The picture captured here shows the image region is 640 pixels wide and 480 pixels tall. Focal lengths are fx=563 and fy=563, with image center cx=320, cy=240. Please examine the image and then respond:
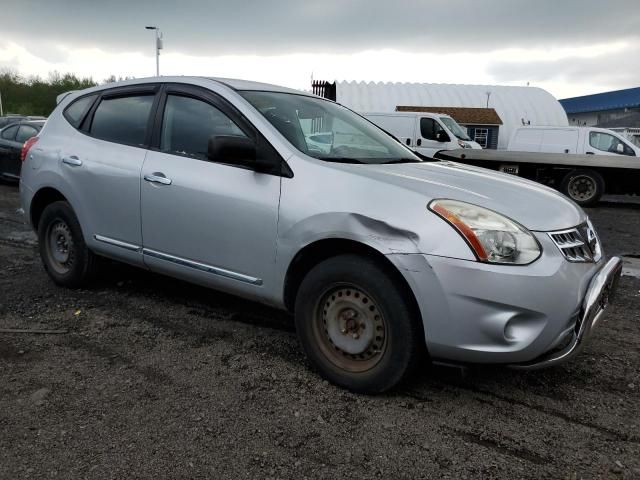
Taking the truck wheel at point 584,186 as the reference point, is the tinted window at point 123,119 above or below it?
above

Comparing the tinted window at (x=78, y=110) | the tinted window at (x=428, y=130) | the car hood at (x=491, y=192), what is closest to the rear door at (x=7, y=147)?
the tinted window at (x=78, y=110)

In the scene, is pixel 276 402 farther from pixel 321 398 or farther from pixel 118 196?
pixel 118 196

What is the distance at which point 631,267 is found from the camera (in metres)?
6.36

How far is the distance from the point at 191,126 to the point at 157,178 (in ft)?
1.41

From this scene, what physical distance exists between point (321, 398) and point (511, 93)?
34.7m

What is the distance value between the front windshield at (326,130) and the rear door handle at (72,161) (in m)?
1.59

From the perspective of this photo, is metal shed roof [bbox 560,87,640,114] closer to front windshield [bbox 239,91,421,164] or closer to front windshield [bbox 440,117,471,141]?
front windshield [bbox 440,117,471,141]

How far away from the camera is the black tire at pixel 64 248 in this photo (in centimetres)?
463

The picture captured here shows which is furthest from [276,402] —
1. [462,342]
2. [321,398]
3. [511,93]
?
[511,93]

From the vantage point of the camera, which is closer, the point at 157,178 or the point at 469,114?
the point at 157,178

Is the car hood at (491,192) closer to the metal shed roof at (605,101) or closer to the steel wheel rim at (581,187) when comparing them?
the steel wheel rim at (581,187)

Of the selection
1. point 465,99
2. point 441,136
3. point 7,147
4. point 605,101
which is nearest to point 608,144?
point 441,136

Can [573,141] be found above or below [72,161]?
above

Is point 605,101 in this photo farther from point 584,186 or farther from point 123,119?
point 123,119
